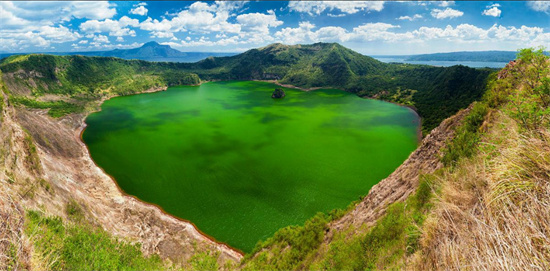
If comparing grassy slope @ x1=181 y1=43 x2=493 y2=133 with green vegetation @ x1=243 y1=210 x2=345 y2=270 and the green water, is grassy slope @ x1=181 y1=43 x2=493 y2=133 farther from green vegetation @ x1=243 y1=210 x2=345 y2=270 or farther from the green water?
green vegetation @ x1=243 y1=210 x2=345 y2=270

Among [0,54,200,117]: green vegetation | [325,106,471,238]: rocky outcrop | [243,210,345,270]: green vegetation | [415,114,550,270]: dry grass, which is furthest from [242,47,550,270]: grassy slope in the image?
[0,54,200,117]: green vegetation

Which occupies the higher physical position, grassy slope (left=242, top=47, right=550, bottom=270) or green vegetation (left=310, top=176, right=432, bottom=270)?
grassy slope (left=242, top=47, right=550, bottom=270)

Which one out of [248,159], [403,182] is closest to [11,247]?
[403,182]

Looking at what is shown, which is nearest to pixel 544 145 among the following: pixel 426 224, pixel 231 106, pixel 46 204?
pixel 426 224

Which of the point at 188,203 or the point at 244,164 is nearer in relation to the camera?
the point at 188,203

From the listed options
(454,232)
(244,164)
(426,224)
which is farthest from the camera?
(244,164)

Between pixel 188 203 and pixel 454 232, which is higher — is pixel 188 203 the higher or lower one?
the lower one

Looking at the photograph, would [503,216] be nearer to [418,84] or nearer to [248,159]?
[248,159]

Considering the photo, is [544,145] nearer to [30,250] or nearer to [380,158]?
[30,250]
